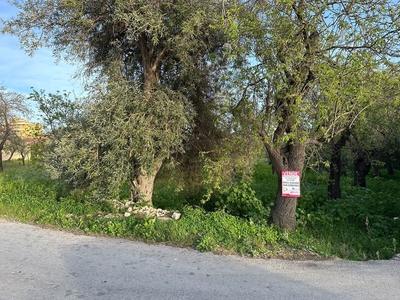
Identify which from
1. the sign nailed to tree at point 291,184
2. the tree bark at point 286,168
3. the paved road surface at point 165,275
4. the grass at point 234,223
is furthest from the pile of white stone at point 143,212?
the sign nailed to tree at point 291,184

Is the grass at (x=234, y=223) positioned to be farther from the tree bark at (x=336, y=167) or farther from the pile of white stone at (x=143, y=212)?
the tree bark at (x=336, y=167)

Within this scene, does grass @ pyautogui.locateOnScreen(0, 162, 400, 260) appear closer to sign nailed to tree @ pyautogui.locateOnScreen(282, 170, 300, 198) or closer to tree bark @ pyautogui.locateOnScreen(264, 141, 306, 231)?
tree bark @ pyautogui.locateOnScreen(264, 141, 306, 231)

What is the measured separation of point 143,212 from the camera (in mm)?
8227

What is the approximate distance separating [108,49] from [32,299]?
8.23m

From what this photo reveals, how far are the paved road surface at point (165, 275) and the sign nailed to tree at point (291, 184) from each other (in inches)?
80.1

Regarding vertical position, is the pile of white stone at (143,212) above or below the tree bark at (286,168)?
below

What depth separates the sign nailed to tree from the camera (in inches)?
297

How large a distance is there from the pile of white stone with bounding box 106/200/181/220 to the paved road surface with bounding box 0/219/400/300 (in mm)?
1574

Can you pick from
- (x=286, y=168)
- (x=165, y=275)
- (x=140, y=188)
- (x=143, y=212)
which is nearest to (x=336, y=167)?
(x=286, y=168)

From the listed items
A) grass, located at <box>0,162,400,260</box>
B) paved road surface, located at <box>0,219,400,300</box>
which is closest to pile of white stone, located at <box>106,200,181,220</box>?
grass, located at <box>0,162,400,260</box>

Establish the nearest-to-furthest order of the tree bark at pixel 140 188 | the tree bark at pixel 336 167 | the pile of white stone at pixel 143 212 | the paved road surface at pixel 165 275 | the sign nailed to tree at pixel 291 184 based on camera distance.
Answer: the paved road surface at pixel 165 275
the sign nailed to tree at pixel 291 184
the pile of white stone at pixel 143 212
the tree bark at pixel 140 188
the tree bark at pixel 336 167

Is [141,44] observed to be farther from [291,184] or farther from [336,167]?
[336,167]

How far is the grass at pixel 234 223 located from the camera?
631 cm

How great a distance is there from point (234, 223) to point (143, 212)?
2286 millimetres
